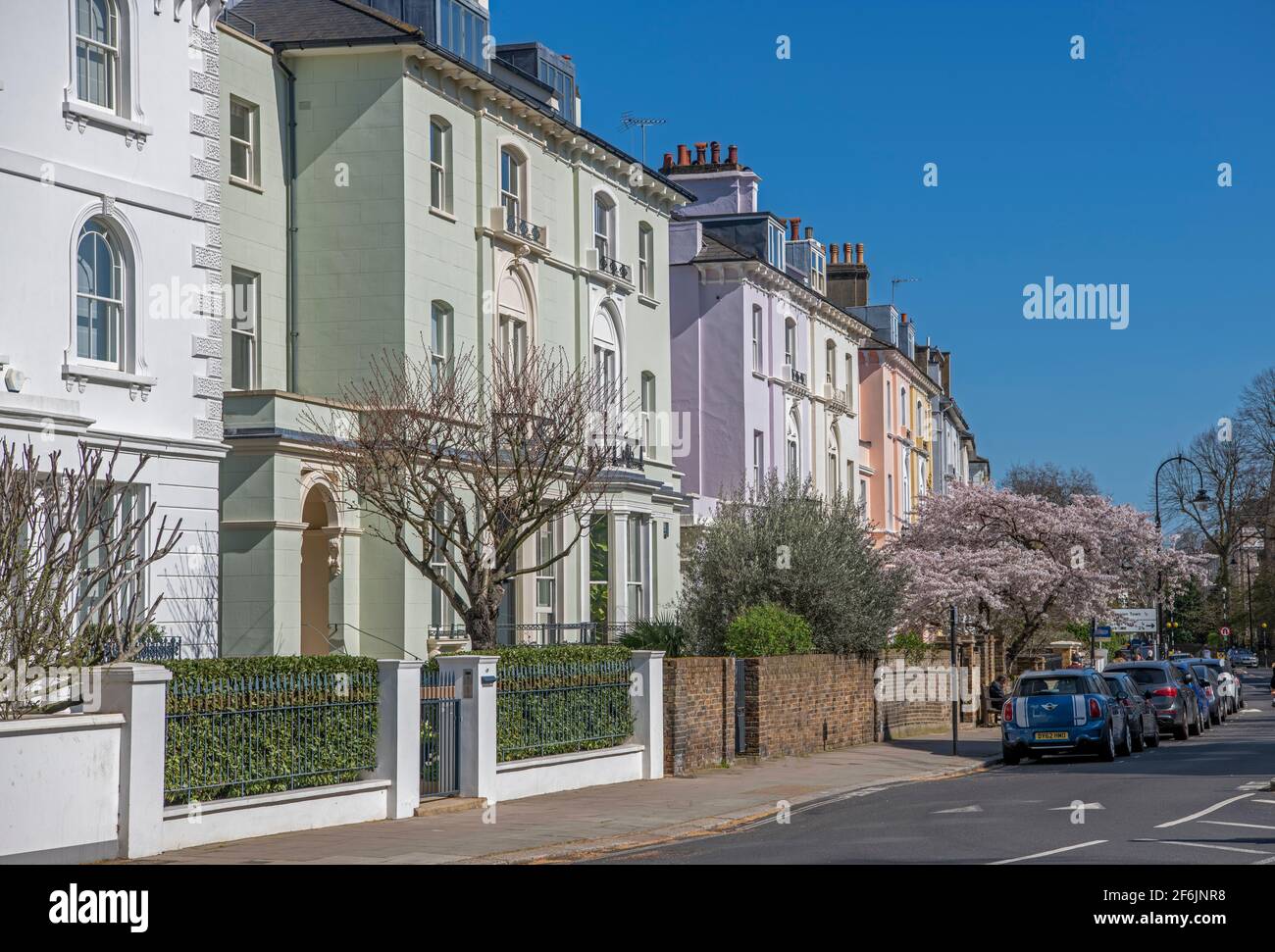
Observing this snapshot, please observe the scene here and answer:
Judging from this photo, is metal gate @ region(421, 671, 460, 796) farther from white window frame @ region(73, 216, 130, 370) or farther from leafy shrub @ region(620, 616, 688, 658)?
leafy shrub @ region(620, 616, 688, 658)

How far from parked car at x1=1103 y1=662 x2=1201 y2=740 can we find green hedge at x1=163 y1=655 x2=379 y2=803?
799 inches

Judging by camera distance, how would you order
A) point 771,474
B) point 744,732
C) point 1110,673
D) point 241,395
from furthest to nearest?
point 771,474 → point 1110,673 → point 744,732 → point 241,395

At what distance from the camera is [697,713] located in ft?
80.3

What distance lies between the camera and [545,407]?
25000mm

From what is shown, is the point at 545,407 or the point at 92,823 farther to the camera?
the point at 545,407

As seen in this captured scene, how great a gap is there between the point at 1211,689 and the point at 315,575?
77.1ft

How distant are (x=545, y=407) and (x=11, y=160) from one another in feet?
28.5

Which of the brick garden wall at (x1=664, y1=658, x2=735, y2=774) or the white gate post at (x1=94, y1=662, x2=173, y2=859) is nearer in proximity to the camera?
the white gate post at (x1=94, y1=662, x2=173, y2=859)

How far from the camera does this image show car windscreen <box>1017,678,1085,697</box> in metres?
26.8

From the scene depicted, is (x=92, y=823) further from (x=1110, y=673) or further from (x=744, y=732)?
(x=1110, y=673)

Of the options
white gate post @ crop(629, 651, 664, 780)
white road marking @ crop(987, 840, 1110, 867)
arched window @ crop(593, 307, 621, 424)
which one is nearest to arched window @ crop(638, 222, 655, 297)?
arched window @ crop(593, 307, 621, 424)
